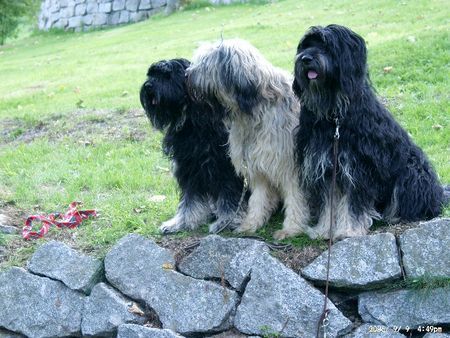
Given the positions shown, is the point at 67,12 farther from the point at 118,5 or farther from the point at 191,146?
the point at 191,146

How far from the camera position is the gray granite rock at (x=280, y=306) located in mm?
4926

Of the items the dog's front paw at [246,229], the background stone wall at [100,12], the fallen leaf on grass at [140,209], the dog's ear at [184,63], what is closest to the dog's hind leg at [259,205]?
the dog's front paw at [246,229]

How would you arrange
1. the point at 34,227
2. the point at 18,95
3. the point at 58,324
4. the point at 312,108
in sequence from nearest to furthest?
1. the point at 312,108
2. the point at 58,324
3. the point at 34,227
4. the point at 18,95

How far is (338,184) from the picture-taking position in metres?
4.80

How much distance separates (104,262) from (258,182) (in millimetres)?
1457

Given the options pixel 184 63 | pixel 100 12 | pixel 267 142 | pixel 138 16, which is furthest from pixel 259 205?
Answer: pixel 100 12

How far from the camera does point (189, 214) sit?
5734mm

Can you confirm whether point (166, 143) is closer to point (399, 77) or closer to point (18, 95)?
point (399, 77)

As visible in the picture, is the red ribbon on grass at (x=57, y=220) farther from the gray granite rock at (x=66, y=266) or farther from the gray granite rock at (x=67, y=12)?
the gray granite rock at (x=67, y=12)

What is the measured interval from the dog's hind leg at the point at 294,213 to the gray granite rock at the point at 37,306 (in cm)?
175

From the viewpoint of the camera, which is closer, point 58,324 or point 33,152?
point 58,324

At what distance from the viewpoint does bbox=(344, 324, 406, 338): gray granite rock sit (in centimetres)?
478

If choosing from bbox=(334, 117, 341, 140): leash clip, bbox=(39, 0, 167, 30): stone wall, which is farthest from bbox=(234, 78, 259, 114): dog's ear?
bbox=(39, 0, 167, 30): stone wall

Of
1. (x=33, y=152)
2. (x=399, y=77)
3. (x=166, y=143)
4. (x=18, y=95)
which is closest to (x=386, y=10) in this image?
(x=399, y=77)
